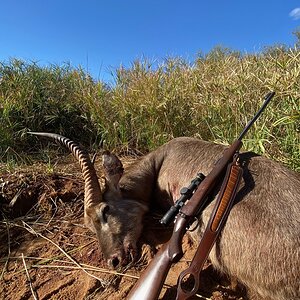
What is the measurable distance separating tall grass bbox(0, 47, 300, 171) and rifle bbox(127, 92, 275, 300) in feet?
4.55

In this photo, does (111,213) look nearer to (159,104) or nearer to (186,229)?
(186,229)

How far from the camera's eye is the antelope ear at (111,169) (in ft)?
12.9

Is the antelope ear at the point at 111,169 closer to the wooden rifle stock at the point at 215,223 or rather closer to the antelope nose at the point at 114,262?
the antelope nose at the point at 114,262

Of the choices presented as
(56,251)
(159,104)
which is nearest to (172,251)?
(56,251)

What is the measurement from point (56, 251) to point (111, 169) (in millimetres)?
931

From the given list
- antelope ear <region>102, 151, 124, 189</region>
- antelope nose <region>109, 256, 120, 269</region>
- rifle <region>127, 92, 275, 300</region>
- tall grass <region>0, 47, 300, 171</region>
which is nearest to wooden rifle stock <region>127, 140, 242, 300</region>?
rifle <region>127, 92, 275, 300</region>

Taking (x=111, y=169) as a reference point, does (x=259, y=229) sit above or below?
below

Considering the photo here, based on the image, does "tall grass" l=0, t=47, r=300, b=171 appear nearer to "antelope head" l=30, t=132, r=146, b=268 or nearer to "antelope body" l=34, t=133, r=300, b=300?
"antelope body" l=34, t=133, r=300, b=300

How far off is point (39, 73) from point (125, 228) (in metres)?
5.41

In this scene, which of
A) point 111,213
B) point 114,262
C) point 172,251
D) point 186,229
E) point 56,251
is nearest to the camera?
point 172,251

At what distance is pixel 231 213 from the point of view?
3.02 metres

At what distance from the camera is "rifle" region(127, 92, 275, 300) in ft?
8.68

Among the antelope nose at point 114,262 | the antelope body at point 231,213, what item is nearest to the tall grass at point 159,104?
the antelope body at point 231,213

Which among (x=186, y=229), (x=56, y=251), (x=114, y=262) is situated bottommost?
(x=114, y=262)
